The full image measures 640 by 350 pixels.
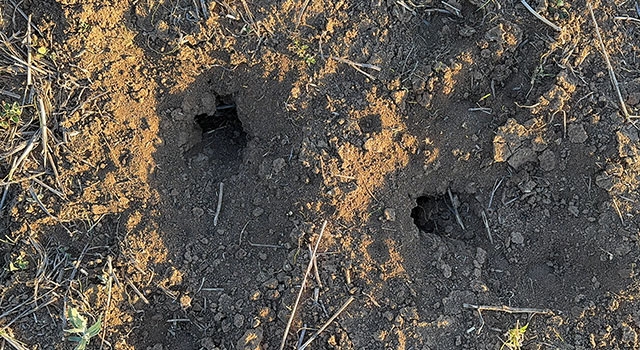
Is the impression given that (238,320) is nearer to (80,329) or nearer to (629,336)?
(80,329)

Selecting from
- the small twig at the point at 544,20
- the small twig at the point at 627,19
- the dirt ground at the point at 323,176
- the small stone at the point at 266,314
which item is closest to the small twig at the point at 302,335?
the dirt ground at the point at 323,176

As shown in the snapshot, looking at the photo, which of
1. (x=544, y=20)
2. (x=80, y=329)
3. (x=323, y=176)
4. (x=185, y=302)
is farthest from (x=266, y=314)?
(x=544, y=20)

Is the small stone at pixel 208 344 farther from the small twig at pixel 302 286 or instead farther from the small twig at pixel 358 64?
the small twig at pixel 358 64

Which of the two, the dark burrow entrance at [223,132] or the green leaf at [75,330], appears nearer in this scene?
the green leaf at [75,330]

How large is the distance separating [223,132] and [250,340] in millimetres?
993

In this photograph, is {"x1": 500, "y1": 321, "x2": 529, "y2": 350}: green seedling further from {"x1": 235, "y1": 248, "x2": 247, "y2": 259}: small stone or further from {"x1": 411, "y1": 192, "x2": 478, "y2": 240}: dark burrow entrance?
{"x1": 235, "y1": 248, "x2": 247, "y2": 259}: small stone

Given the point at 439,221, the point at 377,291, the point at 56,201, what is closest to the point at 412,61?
the point at 439,221

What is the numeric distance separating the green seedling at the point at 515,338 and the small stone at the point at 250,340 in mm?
973

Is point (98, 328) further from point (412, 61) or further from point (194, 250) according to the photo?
point (412, 61)

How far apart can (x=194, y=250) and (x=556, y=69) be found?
172 centimetres

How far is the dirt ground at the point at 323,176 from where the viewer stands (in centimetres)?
246

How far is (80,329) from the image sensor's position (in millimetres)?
2404

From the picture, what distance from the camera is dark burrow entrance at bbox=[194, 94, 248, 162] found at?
2.80 metres

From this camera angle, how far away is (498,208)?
2.60m
